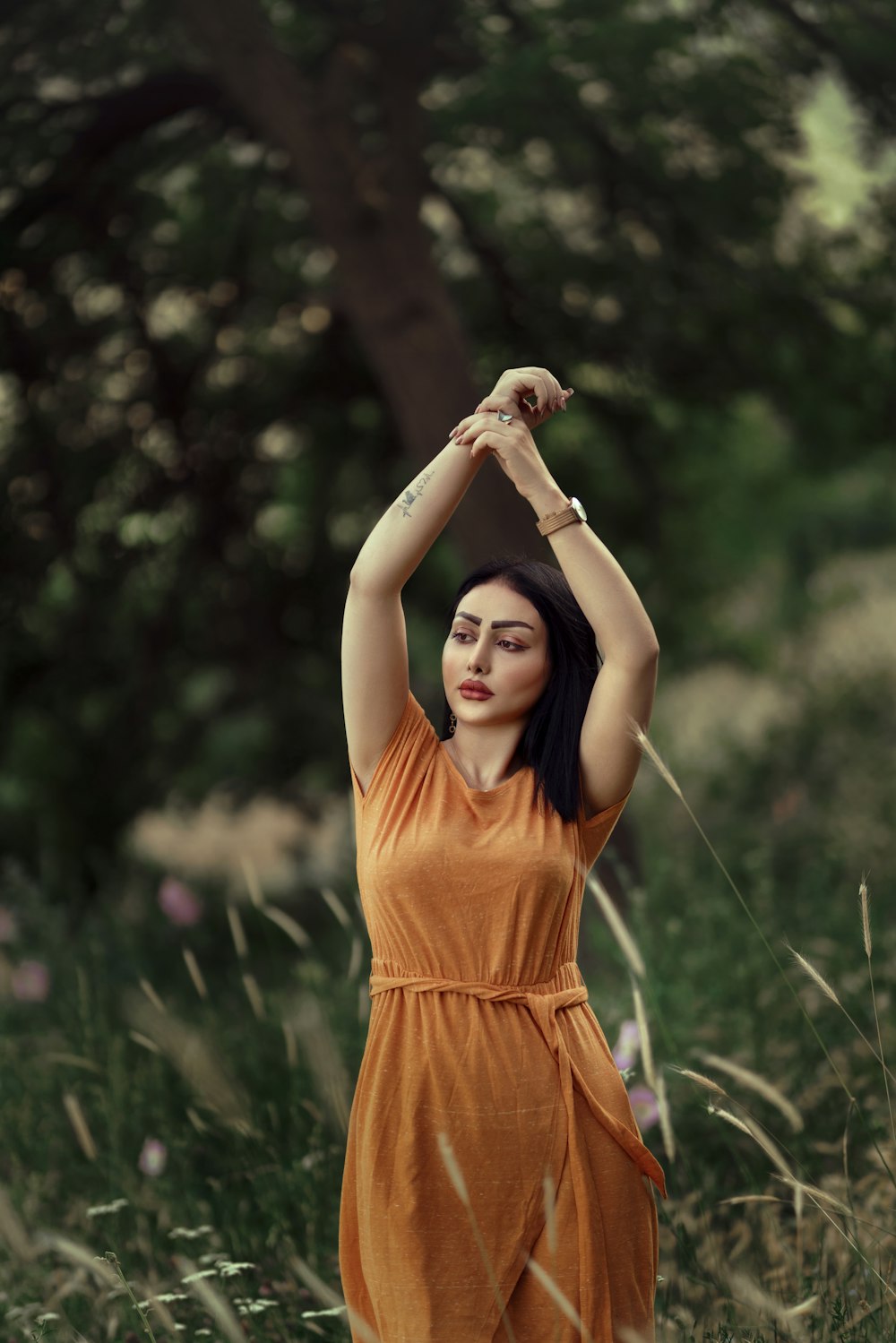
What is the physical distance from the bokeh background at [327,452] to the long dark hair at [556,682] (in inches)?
57.4

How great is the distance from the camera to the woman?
2271 millimetres

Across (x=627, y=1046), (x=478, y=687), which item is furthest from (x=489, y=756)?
(x=627, y=1046)

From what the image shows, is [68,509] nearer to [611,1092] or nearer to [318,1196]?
[318,1196]

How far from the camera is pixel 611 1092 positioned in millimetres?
2396

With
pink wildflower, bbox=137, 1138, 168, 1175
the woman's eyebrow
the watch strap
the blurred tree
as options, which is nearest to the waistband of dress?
the woman's eyebrow

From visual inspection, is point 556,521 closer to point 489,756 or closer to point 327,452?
point 489,756

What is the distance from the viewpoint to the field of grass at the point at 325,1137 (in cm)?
284

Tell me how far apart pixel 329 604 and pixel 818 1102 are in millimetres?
4172

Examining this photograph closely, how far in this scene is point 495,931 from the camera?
2350 mm

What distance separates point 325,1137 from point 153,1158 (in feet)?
1.43

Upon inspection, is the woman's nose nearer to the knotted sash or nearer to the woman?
the woman

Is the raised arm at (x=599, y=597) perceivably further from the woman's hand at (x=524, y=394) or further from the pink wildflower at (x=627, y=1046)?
the pink wildflower at (x=627, y=1046)

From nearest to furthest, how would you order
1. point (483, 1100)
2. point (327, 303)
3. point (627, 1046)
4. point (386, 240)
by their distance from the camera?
point (483, 1100)
point (627, 1046)
point (386, 240)
point (327, 303)

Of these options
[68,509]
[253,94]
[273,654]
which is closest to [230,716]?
[273,654]
